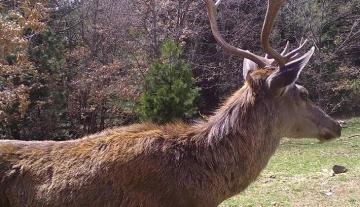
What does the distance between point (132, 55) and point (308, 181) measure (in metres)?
11.4

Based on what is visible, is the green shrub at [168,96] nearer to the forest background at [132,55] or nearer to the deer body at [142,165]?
the forest background at [132,55]

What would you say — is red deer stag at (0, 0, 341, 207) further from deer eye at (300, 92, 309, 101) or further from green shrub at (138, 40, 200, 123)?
green shrub at (138, 40, 200, 123)

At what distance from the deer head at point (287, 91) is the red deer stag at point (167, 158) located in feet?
0.04

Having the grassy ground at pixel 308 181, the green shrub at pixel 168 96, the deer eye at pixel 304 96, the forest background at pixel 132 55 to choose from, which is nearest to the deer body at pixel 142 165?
the deer eye at pixel 304 96

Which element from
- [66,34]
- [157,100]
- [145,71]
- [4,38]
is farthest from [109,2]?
[4,38]

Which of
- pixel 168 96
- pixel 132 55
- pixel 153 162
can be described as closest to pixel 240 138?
pixel 153 162

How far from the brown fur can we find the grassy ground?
3634 mm

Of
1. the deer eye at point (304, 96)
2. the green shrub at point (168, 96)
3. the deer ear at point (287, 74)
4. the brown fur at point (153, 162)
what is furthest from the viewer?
the green shrub at point (168, 96)

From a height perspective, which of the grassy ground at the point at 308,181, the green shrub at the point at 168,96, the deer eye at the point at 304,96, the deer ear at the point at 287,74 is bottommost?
the grassy ground at the point at 308,181

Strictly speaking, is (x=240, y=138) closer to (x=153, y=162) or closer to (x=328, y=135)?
(x=153, y=162)

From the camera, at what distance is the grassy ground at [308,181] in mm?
8570

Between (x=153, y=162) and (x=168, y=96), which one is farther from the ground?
(x=153, y=162)

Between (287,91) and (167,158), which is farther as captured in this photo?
(287,91)

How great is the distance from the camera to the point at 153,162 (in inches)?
183
